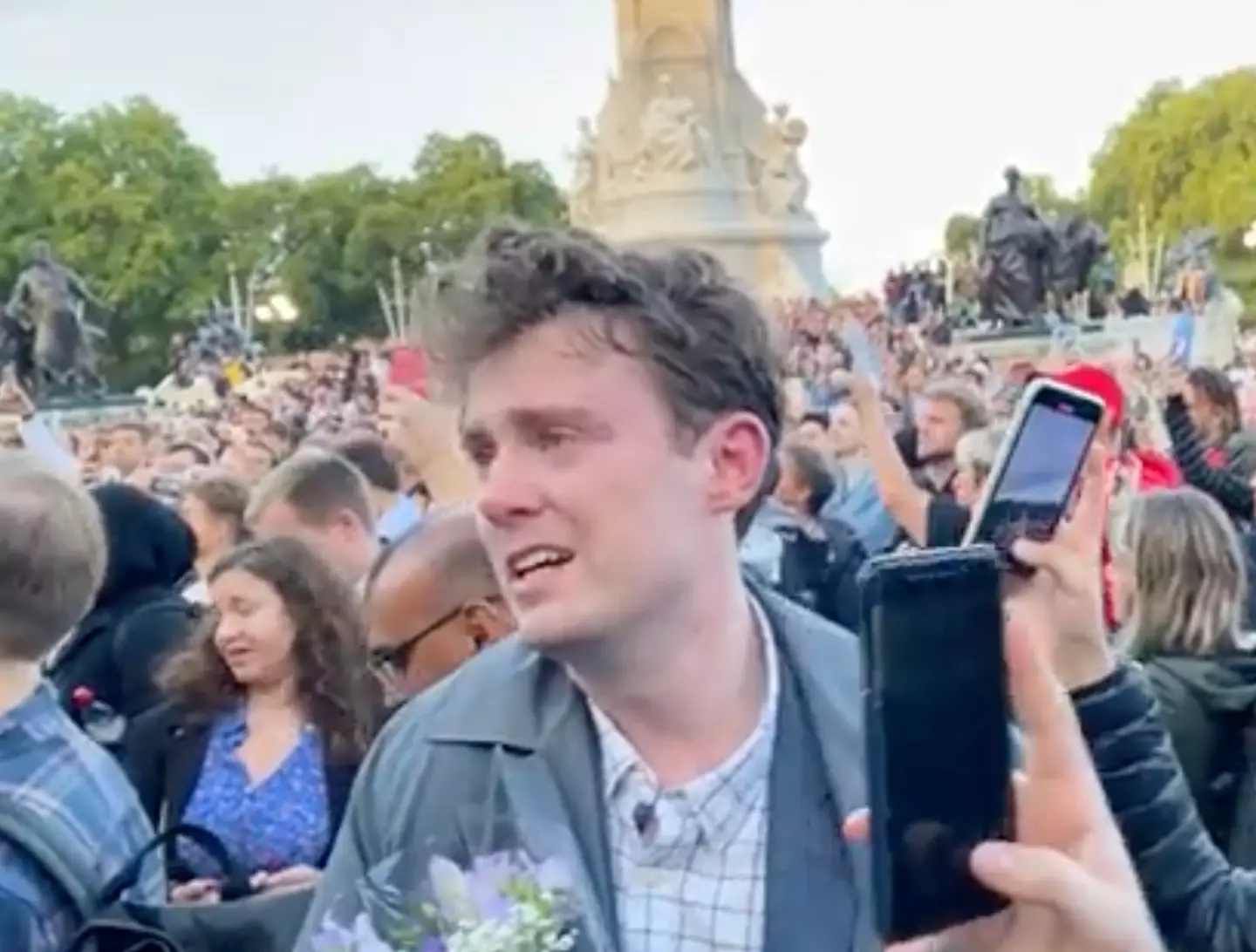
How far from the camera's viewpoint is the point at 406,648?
11.8 ft

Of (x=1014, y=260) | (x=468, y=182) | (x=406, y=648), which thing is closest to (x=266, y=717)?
(x=406, y=648)

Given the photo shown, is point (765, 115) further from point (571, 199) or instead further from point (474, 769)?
point (474, 769)

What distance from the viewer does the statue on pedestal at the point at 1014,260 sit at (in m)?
35.1

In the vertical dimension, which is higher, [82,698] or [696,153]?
[696,153]

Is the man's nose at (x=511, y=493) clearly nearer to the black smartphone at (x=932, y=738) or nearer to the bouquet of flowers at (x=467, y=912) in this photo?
the bouquet of flowers at (x=467, y=912)

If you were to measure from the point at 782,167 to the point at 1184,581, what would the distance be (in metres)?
41.4

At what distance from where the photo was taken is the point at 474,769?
2.30 meters

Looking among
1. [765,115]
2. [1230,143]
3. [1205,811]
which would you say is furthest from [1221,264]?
[1205,811]

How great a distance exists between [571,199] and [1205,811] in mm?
42101

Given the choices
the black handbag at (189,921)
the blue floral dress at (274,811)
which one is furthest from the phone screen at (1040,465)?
the blue floral dress at (274,811)

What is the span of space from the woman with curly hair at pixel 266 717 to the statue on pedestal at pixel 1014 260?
31.2 meters

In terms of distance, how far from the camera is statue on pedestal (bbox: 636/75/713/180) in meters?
44.2

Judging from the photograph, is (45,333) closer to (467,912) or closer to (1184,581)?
(1184,581)

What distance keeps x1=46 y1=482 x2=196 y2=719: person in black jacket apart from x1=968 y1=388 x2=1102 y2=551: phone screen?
297 cm
